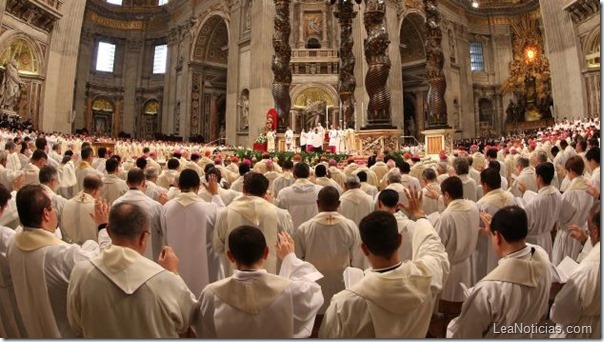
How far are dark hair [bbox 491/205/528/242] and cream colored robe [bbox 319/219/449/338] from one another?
23.2 inches

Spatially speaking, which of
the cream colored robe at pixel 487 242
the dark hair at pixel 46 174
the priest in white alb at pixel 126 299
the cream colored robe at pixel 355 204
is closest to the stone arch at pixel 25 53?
the dark hair at pixel 46 174

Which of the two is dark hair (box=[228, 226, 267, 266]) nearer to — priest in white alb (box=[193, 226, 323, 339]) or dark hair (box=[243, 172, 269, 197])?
priest in white alb (box=[193, 226, 323, 339])

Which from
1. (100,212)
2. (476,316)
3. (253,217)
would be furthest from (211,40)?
(476,316)

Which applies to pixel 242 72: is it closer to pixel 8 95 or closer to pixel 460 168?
pixel 8 95

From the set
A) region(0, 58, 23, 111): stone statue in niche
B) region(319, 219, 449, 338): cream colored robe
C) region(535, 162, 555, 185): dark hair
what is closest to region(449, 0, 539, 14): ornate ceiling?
region(0, 58, 23, 111): stone statue in niche

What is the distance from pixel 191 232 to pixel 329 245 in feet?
4.97

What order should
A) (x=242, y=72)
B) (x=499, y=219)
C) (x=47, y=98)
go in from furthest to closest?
(x=242, y=72)
(x=47, y=98)
(x=499, y=219)

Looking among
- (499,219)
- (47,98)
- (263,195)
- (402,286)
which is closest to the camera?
(402,286)

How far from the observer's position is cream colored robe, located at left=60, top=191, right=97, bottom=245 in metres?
4.50

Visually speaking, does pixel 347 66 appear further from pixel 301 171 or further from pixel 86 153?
pixel 301 171

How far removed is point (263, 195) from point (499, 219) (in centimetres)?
239

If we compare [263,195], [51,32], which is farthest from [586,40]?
[51,32]

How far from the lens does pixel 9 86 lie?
19.8 meters

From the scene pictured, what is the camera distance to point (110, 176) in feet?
20.2
